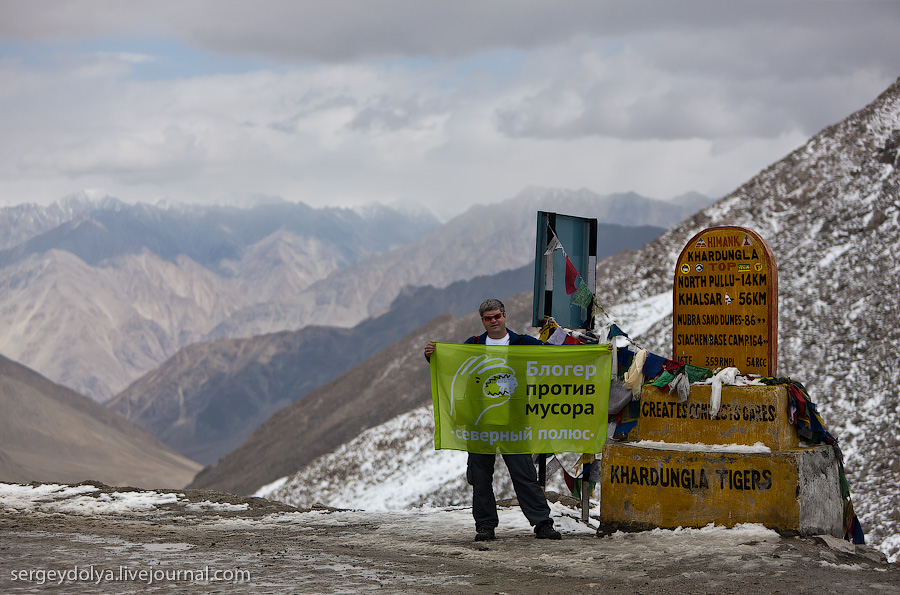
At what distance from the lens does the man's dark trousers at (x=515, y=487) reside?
8.27 m

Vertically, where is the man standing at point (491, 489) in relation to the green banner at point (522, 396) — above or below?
below

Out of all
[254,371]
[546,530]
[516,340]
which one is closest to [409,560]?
[546,530]

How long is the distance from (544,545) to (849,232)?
2526 cm

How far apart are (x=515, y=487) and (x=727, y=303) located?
9.53 ft

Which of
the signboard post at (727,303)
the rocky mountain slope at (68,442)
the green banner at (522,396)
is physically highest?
the signboard post at (727,303)

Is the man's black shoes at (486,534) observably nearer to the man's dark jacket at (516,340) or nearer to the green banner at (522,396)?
the green banner at (522,396)

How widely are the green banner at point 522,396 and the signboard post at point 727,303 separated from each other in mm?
1169

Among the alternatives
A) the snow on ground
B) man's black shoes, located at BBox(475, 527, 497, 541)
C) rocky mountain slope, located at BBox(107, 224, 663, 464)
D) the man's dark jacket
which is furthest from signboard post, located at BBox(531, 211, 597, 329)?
rocky mountain slope, located at BBox(107, 224, 663, 464)

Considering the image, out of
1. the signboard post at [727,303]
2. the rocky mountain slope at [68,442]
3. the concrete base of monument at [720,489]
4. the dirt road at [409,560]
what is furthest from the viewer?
the rocky mountain slope at [68,442]

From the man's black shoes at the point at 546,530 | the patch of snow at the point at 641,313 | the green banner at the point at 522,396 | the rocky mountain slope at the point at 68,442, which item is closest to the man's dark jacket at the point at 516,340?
the green banner at the point at 522,396

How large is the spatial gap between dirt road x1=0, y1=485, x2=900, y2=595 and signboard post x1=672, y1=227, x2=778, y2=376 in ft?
6.54

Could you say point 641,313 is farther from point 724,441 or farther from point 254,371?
point 254,371

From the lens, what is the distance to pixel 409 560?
734cm

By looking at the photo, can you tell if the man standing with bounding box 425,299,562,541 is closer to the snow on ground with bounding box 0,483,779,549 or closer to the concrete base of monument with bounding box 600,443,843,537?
the snow on ground with bounding box 0,483,779,549
